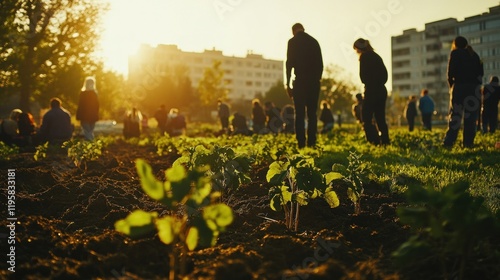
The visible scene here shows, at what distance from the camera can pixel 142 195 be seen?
4.88 meters

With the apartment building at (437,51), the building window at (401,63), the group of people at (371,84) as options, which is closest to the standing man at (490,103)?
the group of people at (371,84)

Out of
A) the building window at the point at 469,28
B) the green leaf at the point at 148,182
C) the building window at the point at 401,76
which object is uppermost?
the building window at the point at 469,28

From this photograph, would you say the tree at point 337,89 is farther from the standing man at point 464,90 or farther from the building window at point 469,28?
the standing man at point 464,90

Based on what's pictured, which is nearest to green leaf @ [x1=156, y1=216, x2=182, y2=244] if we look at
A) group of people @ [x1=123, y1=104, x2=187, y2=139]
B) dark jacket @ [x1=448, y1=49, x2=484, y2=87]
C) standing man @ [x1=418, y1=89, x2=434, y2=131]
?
dark jacket @ [x1=448, y1=49, x2=484, y2=87]

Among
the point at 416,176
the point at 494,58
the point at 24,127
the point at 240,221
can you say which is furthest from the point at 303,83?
the point at 494,58

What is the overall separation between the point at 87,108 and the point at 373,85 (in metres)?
8.13

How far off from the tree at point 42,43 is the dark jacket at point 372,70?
19261mm

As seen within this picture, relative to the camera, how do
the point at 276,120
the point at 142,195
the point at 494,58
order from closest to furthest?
the point at 142,195
the point at 276,120
the point at 494,58

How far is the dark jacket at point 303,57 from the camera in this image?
938cm

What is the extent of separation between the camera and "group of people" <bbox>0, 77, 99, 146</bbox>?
40.0 ft

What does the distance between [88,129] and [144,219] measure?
1273 cm

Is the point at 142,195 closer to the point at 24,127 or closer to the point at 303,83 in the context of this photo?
the point at 303,83

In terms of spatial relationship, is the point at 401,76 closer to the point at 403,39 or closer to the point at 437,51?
the point at 403,39

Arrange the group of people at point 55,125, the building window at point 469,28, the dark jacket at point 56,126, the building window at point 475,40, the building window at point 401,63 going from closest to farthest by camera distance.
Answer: the dark jacket at point 56,126, the group of people at point 55,125, the building window at point 475,40, the building window at point 469,28, the building window at point 401,63
